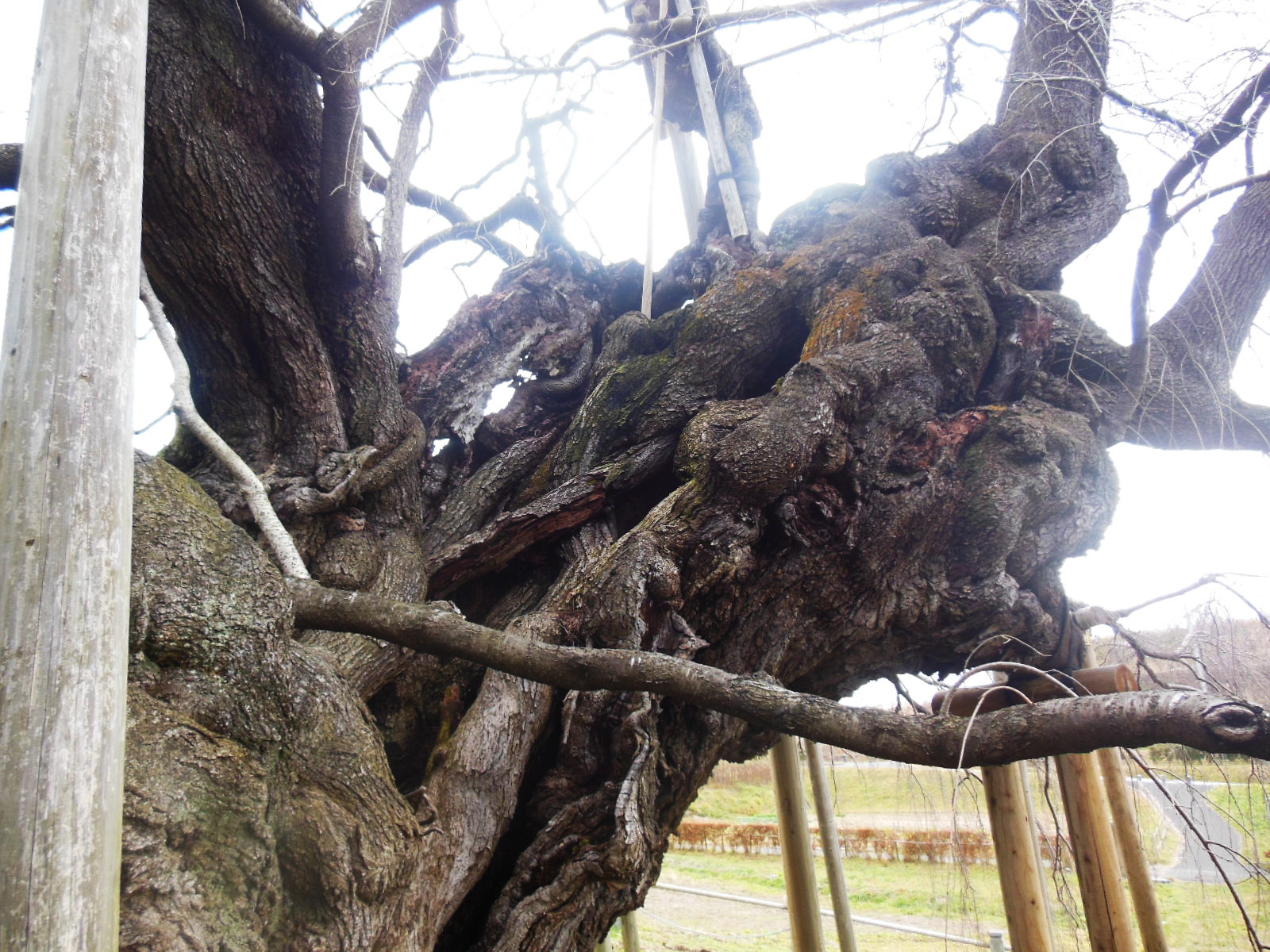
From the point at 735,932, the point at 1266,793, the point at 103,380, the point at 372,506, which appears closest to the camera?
the point at 103,380

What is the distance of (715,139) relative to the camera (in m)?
4.25

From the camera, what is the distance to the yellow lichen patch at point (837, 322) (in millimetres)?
2732

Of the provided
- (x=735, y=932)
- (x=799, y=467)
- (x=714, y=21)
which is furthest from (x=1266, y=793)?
(x=735, y=932)

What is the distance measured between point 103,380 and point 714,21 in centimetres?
364

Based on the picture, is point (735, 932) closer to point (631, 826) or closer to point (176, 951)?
point (631, 826)

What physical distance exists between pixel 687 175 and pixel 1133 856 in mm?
4711

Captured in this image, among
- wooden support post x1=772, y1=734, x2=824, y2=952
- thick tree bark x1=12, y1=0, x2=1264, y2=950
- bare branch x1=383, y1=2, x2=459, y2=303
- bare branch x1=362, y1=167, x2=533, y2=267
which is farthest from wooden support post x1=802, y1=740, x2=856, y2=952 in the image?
bare branch x1=362, y1=167, x2=533, y2=267

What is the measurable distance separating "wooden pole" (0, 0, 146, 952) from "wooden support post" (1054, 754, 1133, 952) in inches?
105

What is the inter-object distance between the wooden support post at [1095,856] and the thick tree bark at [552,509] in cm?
47

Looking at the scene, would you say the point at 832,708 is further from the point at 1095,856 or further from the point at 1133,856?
the point at 1133,856

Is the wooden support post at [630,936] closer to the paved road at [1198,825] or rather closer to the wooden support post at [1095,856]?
the wooden support post at [1095,856]

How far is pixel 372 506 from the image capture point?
250 cm

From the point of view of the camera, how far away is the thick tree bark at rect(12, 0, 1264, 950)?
136 centimetres

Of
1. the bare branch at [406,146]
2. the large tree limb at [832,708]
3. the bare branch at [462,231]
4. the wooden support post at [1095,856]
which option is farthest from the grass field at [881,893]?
the bare branch at [462,231]
